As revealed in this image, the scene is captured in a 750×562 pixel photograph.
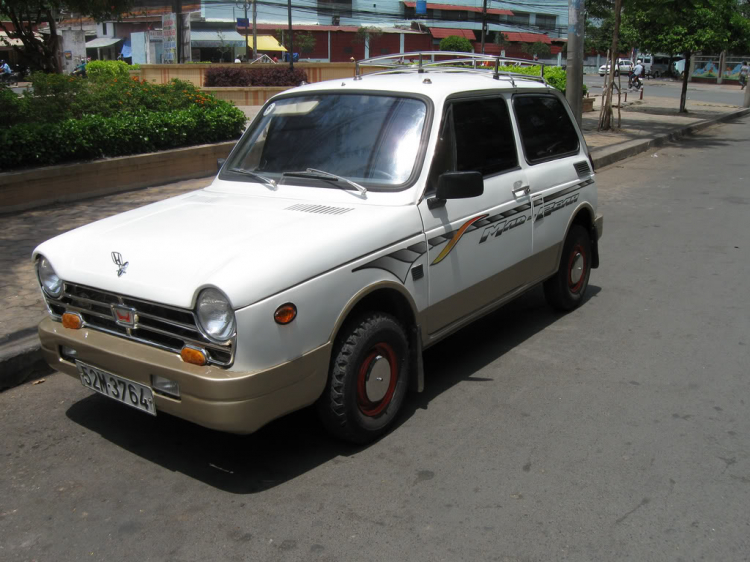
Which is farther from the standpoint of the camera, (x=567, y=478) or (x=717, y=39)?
(x=717, y=39)

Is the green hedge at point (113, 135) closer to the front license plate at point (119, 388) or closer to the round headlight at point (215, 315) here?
the front license plate at point (119, 388)

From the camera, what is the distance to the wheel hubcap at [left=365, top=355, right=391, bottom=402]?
154 inches

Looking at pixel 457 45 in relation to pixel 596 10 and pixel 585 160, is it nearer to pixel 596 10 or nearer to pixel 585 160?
pixel 596 10

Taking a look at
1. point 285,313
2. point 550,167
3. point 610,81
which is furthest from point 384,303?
point 610,81

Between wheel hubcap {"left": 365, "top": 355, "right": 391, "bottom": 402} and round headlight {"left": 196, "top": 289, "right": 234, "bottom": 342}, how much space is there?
92 centimetres

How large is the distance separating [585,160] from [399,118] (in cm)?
220

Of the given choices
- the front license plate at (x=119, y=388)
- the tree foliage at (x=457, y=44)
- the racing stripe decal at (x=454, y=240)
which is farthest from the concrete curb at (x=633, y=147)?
the tree foliage at (x=457, y=44)

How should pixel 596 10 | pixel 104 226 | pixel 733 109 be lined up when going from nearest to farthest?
pixel 104 226 < pixel 596 10 < pixel 733 109

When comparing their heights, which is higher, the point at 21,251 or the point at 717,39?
the point at 717,39

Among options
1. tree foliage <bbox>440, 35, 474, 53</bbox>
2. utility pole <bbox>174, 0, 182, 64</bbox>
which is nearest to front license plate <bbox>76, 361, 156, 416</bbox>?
utility pole <bbox>174, 0, 182, 64</bbox>

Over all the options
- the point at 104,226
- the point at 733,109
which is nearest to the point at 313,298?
the point at 104,226

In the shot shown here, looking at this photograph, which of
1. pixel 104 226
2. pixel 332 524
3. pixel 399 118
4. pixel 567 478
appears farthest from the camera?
pixel 399 118

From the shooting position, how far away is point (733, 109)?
28.3 m

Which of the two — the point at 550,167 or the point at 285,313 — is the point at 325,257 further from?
the point at 550,167
